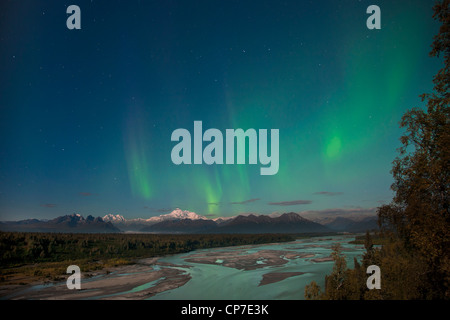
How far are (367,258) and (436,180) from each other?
808 inches

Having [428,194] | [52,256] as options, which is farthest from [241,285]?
[52,256]

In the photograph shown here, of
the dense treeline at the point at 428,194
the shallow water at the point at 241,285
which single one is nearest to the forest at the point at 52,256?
the shallow water at the point at 241,285

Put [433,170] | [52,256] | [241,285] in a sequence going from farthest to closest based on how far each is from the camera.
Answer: [52,256] → [241,285] → [433,170]

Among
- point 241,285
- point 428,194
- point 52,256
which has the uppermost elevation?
point 428,194

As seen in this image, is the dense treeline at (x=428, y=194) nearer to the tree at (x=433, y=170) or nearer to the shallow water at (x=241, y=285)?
the tree at (x=433, y=170)

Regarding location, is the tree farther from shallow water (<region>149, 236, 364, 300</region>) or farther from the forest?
the forest

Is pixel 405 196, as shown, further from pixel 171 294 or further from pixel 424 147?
pixel 171 294

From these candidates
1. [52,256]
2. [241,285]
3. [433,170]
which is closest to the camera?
[433,170]

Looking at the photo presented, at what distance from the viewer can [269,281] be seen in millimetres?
33562

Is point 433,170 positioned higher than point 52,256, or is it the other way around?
point 433,170

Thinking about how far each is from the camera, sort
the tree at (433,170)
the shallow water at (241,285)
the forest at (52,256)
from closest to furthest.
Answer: the tree at (433,170) < the shallow water at (241,285) < the forest at (52,256)

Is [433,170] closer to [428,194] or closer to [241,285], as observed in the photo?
[428,194]

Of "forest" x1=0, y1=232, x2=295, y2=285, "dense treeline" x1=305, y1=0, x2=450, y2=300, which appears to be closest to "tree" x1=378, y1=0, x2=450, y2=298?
"dense treeline" x1=305, y1=0, x2=450, y2=300
